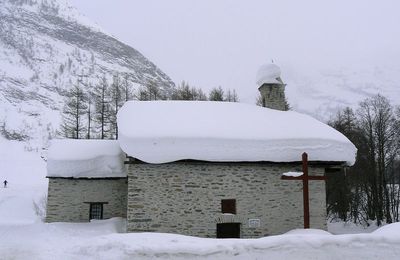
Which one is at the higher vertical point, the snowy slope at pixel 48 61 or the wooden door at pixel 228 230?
the snowy slope at pixel 48 61

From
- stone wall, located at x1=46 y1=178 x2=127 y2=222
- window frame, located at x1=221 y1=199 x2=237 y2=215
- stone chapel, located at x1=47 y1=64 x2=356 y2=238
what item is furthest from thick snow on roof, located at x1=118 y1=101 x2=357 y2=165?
stone wall, located at x1=46 y1=178 x2=127 y2=222

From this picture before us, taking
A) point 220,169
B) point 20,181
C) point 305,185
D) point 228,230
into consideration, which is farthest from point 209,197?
point 20,181

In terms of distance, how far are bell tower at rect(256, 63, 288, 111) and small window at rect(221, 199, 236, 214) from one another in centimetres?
646

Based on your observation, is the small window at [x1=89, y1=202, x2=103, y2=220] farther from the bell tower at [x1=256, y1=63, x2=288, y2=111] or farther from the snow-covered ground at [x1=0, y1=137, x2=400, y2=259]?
the bell tower at [x1=256, y1=63, x2=288, y2=111]

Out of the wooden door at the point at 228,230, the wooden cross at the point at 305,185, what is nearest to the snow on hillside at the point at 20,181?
the wooden door at the point at 228,230

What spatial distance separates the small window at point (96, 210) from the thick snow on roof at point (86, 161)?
1372mm

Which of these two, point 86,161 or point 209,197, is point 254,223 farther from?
point 86,161

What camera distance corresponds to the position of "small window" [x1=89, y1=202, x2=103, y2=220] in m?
18.1

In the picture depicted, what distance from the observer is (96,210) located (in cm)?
1820

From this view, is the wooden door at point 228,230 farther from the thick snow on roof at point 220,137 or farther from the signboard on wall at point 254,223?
the thick snow on roof at point 220,137

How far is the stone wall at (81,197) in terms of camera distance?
17766mm

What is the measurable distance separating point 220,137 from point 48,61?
92.5m

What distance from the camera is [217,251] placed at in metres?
8.63

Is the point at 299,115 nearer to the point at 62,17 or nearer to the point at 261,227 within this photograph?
the point at 261,227
